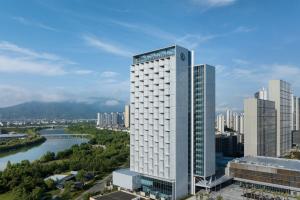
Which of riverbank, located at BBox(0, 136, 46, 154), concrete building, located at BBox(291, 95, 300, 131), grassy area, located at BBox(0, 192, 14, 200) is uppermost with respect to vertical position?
concrete building, located at BBox(291, 95, 300, 131)

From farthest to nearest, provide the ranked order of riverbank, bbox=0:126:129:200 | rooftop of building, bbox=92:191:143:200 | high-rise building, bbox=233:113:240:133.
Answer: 1. high-rise building, bbox=233:113:240:133
2. riverbank, bbox=0:126:129:200
3. rooftop of building, bbox=92:191:143:200

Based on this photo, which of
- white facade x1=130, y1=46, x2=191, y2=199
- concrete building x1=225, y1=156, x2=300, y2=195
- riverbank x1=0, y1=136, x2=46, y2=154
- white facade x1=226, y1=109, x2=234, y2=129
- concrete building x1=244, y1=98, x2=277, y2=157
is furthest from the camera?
white facade x1=226, y1=109, x2=234, y2=129

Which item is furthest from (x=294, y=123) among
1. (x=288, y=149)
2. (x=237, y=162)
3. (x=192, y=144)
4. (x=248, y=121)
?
(x=192, y=144)

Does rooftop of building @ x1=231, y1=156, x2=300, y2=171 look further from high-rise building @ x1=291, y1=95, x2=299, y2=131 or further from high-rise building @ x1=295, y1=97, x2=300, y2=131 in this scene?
high-rise building @ x1=295, y1=97, x2=300, y2=131

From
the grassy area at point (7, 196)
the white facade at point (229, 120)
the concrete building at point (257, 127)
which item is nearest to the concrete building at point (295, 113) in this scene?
the white facade at point (229, 120)

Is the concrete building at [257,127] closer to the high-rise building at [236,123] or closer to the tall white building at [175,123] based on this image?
the tall white building at [175,123]

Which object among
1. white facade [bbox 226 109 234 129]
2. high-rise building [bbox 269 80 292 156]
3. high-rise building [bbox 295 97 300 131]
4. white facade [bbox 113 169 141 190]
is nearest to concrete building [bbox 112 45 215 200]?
white facade [bbox 113 169 141 190]

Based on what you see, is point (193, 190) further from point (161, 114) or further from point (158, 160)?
point (161, 114)
